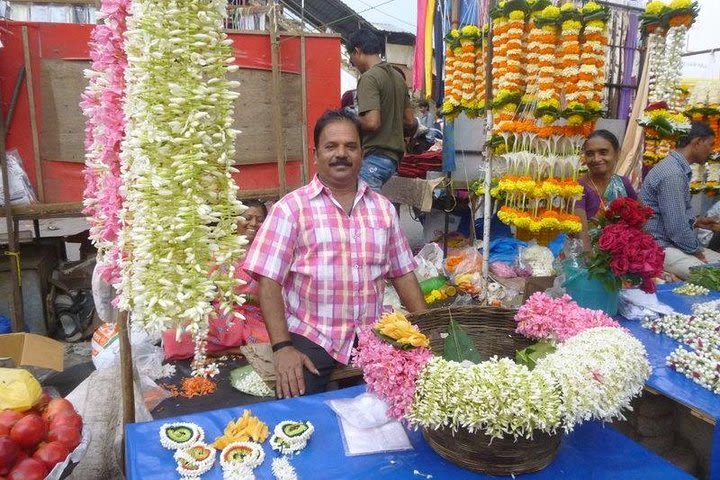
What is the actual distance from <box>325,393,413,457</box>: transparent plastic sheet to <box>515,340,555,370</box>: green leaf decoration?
40cm

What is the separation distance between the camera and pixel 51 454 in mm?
1712

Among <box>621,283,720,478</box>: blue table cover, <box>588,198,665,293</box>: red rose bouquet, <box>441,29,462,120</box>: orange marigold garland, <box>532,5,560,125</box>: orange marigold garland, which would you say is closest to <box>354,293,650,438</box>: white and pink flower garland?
<box>621,283,720,478</box>: blue table cover

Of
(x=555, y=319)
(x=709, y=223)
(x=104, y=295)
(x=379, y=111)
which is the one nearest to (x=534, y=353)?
(x=555, y=319)

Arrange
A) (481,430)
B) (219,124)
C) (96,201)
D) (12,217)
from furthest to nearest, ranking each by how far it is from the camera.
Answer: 1. (12,217)
2. (96,201)
3. (219,124)
4. (481,430)

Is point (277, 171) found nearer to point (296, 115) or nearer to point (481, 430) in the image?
point (296, 115)

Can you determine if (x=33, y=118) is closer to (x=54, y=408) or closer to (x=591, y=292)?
(x=54, y=408)

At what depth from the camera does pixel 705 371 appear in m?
2.06

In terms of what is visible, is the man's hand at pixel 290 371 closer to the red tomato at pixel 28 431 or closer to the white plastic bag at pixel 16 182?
the red tomato at pixel 28 431

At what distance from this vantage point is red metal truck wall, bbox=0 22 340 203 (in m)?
3.82

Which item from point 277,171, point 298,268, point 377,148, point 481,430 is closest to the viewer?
point 481,430

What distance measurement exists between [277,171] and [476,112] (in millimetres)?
1725

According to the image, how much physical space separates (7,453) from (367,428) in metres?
1.08

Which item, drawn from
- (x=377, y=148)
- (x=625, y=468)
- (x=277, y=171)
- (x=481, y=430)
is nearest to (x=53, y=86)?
(x=277, y=171)

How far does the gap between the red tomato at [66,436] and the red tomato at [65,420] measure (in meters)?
0.02
